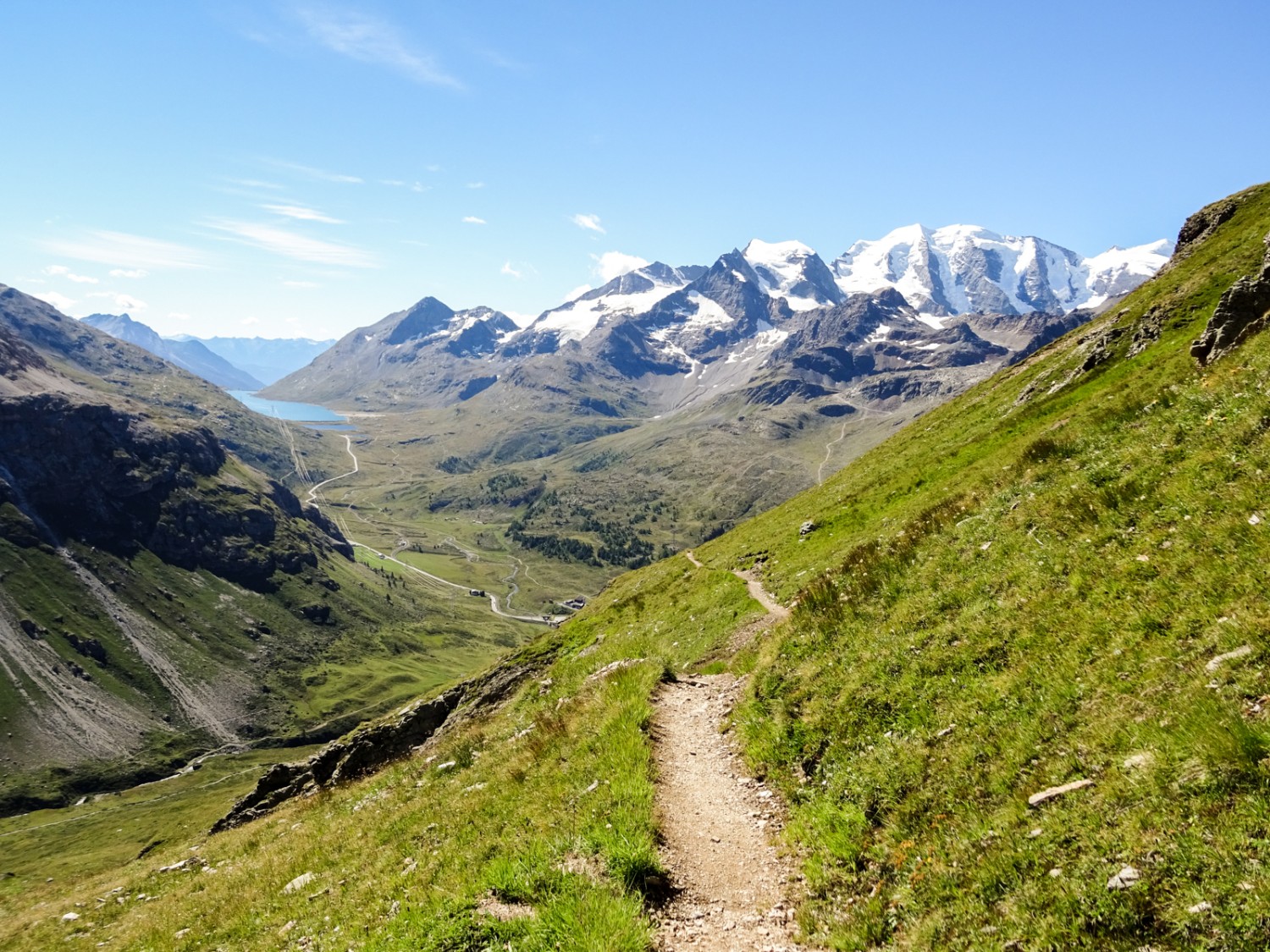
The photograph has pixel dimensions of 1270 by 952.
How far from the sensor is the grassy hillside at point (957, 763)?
26.9 ft

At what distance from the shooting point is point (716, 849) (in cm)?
1301

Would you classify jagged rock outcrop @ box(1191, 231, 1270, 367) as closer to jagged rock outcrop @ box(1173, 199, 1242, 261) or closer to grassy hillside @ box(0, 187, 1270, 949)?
grassy hillside @ box(0, 187, 1270, 949)

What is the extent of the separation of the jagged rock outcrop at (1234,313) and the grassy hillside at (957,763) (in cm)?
523

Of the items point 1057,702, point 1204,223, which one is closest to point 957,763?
point 1057,702

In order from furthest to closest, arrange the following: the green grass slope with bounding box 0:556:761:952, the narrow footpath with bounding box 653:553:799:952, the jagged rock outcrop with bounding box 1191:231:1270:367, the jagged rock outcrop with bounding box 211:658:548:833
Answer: the jagged rock outcrop with bounding box 211:658:548:833 < the jagged rock outcrop with bounding box 1191:231:1270:367 < the green grass slope with bounding box 0:556:761:952 < the narrow footpath with bounding box 653:553:799:952

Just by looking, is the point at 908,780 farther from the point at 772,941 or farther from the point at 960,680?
the point at 772,941

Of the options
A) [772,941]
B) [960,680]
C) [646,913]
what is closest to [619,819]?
[646,913]

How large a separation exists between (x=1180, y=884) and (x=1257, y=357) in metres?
20.2

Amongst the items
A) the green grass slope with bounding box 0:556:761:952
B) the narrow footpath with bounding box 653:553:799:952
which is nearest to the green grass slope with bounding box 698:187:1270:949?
the narrow footpath with bounding box 653:553:799:952

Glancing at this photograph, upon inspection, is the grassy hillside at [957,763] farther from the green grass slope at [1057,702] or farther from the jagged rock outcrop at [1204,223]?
the jagged rock outcrop at [1204,223]

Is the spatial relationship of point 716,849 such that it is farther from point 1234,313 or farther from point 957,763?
point 1234,313

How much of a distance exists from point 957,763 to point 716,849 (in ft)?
16.4

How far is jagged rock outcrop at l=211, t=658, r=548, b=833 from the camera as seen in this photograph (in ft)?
148

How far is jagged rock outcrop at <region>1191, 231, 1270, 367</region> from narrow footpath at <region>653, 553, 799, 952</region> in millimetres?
26815
